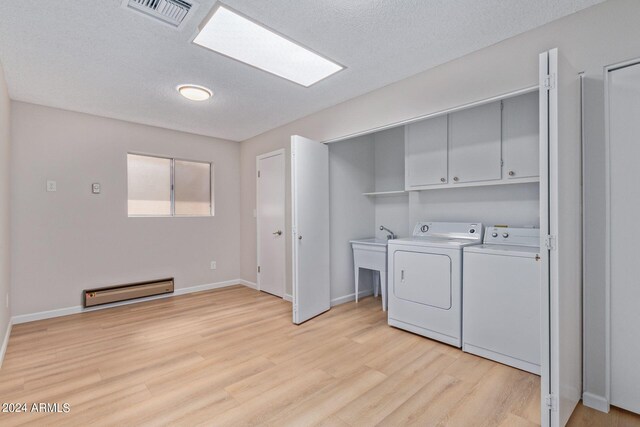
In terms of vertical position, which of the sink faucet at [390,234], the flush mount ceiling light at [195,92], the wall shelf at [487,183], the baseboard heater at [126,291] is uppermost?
the flush mount ceiling light at [195,92]

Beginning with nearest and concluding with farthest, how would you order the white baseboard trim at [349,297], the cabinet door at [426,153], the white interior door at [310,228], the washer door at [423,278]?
the washer door at [423,278] → the cabinet door at [426,153] → the white interior door at [310,228] → the white baseboard trim at [349,297]

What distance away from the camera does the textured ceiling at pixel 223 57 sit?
6.06ft

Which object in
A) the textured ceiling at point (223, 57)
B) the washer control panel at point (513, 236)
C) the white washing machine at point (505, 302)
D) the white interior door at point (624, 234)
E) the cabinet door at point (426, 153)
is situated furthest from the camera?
the cabinet door at point (426, 153)

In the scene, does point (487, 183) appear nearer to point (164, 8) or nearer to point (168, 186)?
point (164, 8)

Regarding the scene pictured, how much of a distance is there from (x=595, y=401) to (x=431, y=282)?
1239mm

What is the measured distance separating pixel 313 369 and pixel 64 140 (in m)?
3.79

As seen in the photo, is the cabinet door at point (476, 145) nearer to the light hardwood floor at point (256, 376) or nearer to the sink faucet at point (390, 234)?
the sink faucet at point (390, 234)

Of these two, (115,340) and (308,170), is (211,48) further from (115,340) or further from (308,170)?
(115,340)

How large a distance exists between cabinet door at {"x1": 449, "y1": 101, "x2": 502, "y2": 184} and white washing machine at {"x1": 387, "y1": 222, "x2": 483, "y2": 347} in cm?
52

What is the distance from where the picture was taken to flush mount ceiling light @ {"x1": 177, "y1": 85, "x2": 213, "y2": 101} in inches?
115

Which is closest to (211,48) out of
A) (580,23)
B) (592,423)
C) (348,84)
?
(348,84)

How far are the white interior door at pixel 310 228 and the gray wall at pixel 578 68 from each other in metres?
0.79

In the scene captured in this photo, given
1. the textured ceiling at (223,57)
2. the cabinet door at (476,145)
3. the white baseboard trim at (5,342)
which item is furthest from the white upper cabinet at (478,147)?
the white baseboard trim at (5,342)

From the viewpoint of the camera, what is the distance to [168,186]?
448cm
